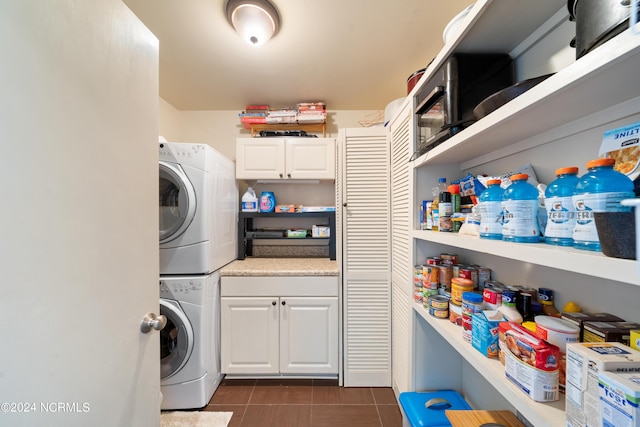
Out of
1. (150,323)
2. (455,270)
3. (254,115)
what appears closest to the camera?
(150,323)

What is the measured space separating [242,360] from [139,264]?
4.65 ft

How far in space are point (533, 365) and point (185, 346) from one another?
1.81 meters

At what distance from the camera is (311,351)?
1.76 meters

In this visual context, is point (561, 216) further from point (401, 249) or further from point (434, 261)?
point (401, 249)

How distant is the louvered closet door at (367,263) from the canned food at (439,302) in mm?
654

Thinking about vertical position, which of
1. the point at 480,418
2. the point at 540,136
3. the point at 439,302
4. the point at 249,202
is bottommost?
the point at 480,418

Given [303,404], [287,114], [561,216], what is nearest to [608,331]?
[561,216]

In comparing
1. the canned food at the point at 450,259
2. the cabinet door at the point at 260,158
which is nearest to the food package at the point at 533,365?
the canned food at the point at 450,259

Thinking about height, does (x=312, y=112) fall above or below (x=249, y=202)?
above

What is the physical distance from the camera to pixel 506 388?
0.62 meters

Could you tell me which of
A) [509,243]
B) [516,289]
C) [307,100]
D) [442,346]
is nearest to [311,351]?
[442,346]

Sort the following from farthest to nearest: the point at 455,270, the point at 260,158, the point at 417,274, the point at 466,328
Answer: the point at 260,158 → the point at 417,274 → the point at 455,270 → the point at 466,328

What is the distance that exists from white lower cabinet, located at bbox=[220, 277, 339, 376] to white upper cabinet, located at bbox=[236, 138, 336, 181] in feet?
3.06

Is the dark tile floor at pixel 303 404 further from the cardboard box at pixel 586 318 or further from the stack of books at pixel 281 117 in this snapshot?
the stack of books at pixel 281 117
